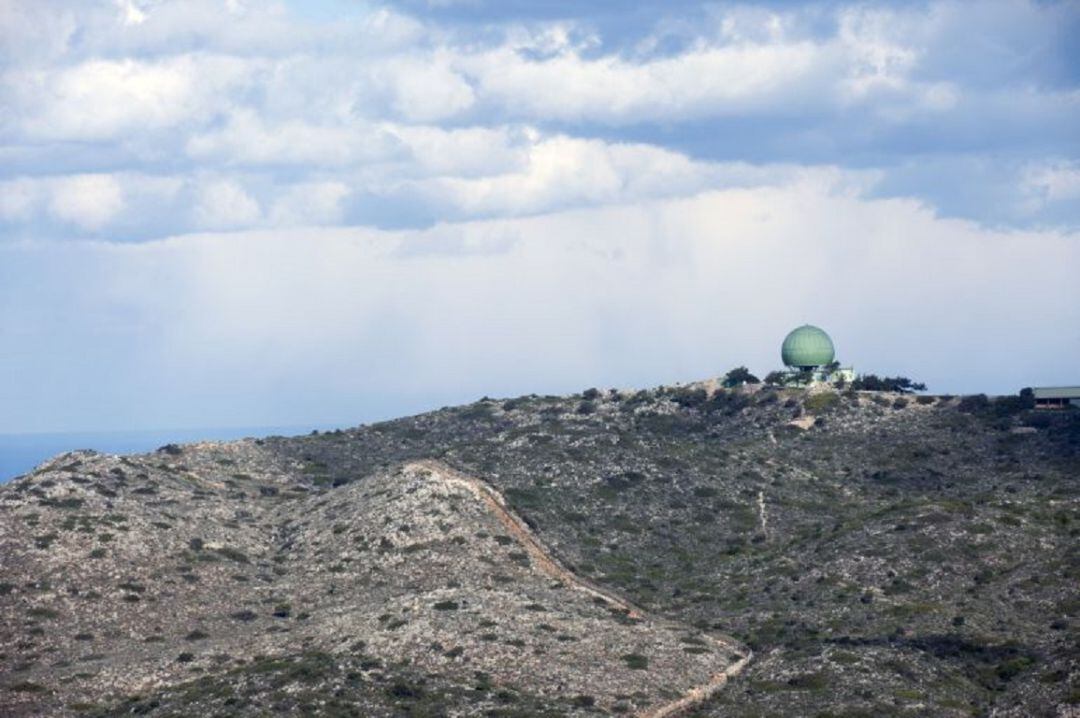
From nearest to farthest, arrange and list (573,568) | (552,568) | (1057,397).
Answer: (552,568)
(573,568)
(1057,397)

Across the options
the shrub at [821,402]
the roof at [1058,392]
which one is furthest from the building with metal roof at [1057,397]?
the shrub at [821,402]

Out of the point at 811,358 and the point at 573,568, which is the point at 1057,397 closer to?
the point at 811,358

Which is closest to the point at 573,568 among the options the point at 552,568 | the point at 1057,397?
the point at 552,568

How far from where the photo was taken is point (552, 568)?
131m

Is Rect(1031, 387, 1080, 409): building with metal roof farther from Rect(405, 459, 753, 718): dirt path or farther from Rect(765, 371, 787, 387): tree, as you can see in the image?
Rect(405, 459, 753, 718): dirt path

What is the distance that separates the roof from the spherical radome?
27.2 meters

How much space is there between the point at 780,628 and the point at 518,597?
65.9 feet

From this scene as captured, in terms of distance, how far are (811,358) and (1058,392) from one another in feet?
102

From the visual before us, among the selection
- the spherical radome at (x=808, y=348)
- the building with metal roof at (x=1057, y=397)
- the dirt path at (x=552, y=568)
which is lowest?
the dirt path at (x=552, y=568)

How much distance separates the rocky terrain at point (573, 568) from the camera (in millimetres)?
101562

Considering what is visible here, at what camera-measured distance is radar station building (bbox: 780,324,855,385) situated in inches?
7731

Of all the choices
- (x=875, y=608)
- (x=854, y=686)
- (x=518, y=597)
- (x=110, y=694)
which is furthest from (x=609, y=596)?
(x=110, y=694)

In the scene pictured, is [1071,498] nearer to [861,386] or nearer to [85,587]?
[861,386]

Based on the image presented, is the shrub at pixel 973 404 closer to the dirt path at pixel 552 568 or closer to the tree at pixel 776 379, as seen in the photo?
the tree at pixel 776 379
